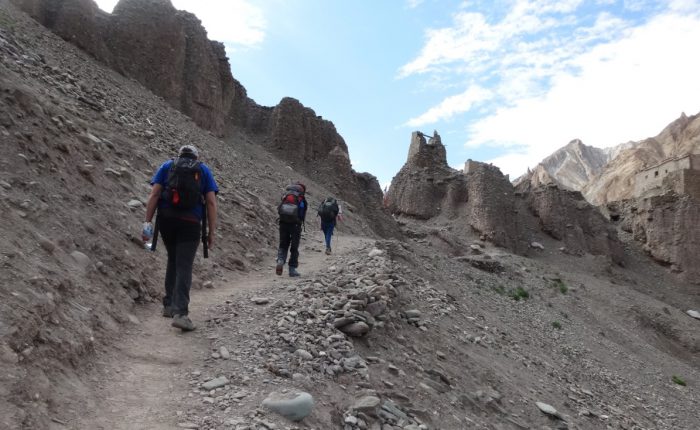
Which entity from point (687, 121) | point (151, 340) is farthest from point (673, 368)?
point (687, 121)

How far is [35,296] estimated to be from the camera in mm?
4078

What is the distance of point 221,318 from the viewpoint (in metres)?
5.85

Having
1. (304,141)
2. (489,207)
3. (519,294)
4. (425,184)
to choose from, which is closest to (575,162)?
(425,184)

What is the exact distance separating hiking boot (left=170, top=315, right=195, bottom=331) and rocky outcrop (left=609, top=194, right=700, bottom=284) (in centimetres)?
3533

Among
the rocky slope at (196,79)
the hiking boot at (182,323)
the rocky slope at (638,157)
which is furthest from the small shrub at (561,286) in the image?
the rocky slope at (638,157)

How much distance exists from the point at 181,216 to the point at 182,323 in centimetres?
124

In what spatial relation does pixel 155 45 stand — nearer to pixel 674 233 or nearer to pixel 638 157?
pixel 674 233

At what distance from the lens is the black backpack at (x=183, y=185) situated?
18.2ft

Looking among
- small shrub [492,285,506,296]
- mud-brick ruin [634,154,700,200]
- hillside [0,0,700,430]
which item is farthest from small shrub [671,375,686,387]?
mud-brick ruin [634,154,700,200]

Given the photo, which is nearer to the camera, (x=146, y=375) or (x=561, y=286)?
(x=146, y=375)

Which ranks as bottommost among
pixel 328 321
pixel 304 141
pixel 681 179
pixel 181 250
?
pixel 328 321

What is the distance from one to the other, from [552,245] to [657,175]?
20.9m

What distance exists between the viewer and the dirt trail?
11.5 ft

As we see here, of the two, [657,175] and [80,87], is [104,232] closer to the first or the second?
[80,87]
